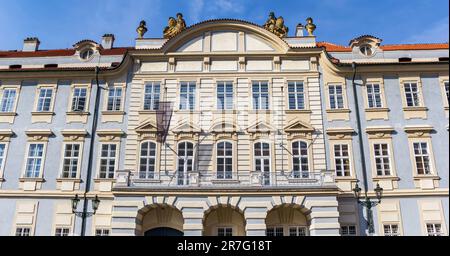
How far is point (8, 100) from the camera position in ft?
82.6

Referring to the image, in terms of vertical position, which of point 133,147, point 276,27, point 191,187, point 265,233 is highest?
point 276,27

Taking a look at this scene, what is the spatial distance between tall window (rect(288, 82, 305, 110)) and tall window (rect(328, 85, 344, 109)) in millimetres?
1560

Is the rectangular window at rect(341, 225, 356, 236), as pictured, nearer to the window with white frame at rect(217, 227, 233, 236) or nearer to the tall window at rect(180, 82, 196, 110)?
the window with white frame at rect(217, 227, 233, 236)

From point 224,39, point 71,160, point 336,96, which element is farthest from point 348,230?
point 71,160

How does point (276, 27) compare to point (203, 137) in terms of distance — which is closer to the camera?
point (203, 137)

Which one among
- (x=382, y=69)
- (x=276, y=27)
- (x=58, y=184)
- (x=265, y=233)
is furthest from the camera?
(x=276, y=27)

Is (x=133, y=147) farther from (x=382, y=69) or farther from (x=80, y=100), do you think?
(x=382, y=69)

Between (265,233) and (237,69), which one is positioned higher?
(237,69)

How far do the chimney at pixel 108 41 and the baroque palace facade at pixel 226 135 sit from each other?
241 cm

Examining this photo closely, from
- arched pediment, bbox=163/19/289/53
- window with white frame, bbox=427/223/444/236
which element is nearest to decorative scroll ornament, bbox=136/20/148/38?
arched pediment, bbox=163/19/289/53

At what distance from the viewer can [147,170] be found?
76.2 feet

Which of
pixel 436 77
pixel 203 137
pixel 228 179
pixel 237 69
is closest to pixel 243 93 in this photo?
pixel 237 69

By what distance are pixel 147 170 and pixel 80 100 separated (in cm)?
592

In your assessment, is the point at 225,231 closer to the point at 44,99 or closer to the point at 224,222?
the point at 224,222
